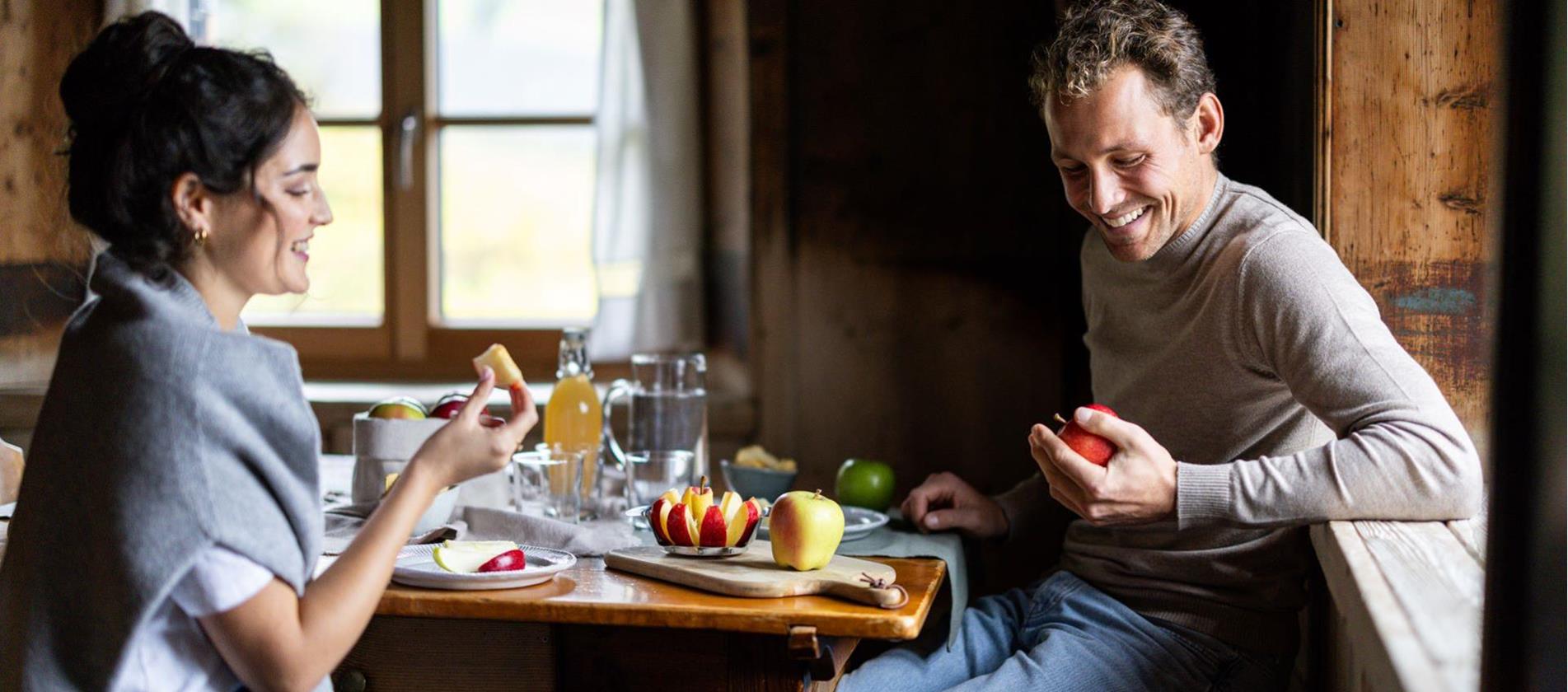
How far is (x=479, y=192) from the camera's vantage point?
11.4ft

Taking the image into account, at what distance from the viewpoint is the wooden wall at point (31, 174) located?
3.24 meters

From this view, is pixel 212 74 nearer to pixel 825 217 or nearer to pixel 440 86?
pixel 825 217

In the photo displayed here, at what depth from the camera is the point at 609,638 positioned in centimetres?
152

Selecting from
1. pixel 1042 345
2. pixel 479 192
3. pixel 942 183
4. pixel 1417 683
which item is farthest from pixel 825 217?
pixel 1417 683

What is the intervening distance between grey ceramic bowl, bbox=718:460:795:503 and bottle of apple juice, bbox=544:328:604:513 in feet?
0.91

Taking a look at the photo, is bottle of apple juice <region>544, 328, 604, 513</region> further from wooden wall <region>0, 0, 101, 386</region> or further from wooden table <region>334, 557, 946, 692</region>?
wooden wall <region>0, 0, 101, 386</region>

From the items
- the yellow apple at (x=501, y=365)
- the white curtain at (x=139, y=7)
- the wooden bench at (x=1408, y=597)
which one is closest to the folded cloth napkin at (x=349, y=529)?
the yellow apple at (x=501, y=365)

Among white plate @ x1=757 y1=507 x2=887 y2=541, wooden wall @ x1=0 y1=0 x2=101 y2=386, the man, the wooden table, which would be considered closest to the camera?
the wooden table

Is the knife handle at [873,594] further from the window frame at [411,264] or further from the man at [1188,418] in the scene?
the window frame at [411,264]

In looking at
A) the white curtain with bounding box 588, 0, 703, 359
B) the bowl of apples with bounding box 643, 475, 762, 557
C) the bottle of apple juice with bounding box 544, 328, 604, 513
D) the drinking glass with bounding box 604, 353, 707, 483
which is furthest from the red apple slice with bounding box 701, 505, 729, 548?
the white curtain with bounding box 588, 0, 703, 359

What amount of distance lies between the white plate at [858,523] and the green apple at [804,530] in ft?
0.76

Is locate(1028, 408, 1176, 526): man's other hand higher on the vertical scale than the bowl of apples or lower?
higher

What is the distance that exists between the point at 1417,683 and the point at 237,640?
94 cm

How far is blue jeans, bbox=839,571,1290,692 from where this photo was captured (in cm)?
170
